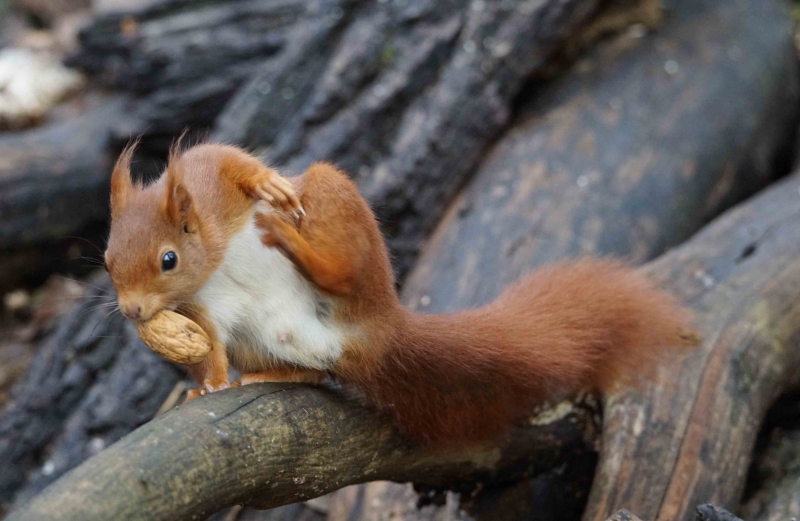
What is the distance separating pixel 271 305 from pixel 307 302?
0.28 ft

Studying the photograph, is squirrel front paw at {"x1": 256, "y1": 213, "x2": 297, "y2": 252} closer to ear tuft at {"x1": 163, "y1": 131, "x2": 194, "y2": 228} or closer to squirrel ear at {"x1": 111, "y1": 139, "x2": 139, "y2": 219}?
ear tuft at {"x1": 163, "y1": 131, "x2": 194, "y2": 228}

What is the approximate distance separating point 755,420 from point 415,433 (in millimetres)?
1167

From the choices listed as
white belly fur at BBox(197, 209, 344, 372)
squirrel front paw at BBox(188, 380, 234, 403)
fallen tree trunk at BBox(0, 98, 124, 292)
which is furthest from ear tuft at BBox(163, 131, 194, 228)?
fallen tree trunk at BBox(0, 98, 124, 292)

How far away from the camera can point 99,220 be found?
15.2 ft

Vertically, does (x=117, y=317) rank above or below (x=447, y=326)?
below

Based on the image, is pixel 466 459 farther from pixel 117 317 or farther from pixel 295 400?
pixel 117 317

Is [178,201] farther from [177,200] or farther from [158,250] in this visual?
[158,250]

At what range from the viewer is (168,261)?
1.81 metres

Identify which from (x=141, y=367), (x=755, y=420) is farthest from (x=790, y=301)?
(x=141, y=367)

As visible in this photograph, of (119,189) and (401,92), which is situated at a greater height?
(401,92)

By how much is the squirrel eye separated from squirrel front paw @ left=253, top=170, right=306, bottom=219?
0.82ft

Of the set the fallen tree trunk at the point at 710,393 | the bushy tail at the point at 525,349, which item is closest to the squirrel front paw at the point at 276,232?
the bushy tail at the point at 525,349

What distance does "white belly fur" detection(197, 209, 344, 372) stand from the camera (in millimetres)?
1919

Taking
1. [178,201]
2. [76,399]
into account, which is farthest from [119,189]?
[76,399]
